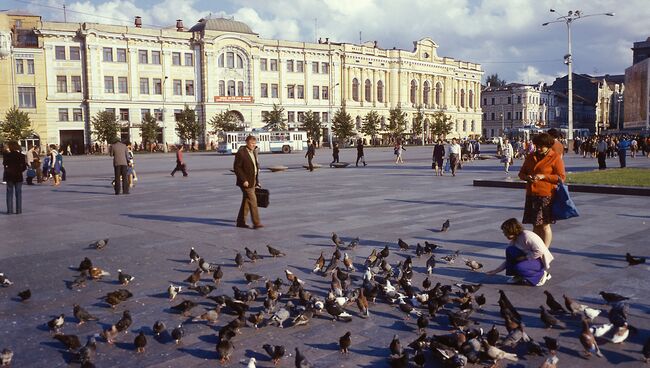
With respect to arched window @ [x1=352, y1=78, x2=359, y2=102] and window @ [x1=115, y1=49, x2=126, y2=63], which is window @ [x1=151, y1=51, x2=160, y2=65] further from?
arched window @ [x1=352, y1=78, x2=359, y2=102]

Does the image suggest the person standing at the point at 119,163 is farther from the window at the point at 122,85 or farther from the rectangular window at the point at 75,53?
the window at the point at 122,85

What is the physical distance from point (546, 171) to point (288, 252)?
3792 mm

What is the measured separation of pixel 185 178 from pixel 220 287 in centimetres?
1825

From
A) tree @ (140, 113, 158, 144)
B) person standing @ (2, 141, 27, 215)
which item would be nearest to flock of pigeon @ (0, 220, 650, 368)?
person standing @ (2, 141, 27, 215)

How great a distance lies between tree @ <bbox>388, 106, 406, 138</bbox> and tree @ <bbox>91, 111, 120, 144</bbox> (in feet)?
124

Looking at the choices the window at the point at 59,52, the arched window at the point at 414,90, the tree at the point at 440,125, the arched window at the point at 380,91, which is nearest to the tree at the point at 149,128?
the window at the point at 59,52

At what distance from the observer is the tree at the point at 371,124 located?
78250 mm

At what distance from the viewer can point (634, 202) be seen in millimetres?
14000

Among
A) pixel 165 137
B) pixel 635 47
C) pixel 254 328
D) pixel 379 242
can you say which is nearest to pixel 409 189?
pixel 379 242

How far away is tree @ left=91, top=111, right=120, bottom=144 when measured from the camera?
193 ft

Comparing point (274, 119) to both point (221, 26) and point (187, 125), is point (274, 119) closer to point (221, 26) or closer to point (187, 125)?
point (187, 125)

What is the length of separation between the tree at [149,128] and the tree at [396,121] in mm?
33466

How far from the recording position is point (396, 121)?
82562 mm

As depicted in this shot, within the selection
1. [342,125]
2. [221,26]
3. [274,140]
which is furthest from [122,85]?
[342,125]
